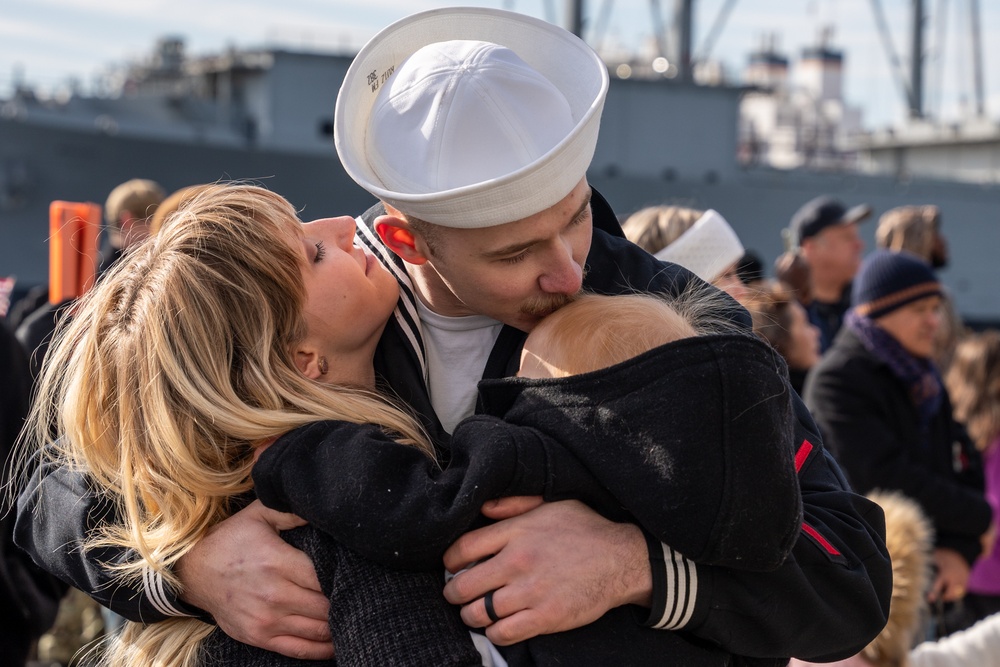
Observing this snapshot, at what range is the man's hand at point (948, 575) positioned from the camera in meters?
4.01

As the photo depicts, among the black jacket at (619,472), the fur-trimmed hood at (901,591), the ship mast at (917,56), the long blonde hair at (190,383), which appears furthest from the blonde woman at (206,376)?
the ship mast at (917,56)

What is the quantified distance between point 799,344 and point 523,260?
3.03 meters

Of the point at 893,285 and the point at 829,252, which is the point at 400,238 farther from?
the point at 829,252

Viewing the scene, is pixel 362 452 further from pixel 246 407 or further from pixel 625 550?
pixel 625 550

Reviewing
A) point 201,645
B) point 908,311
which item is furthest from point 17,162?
point 201,645

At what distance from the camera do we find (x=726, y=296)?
1637 millimetres

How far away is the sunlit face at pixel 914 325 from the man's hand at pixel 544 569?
10.1 feet

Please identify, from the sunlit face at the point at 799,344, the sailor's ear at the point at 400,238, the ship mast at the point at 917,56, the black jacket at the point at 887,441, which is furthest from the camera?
the ship mast at the point at 917,56

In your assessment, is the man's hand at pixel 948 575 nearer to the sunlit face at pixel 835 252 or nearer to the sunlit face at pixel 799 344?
the sunlit face at pixel 799 344

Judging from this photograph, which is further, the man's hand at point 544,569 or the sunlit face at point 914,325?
the sunlit face at point 914,325

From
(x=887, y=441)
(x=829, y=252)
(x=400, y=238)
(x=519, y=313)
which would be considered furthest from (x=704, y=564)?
(x=829, y=252)

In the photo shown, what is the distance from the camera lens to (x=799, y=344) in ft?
14.3

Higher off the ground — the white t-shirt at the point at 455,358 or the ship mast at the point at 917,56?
the white t-shirt at the point at 455,358

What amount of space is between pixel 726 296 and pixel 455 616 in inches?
26.8
